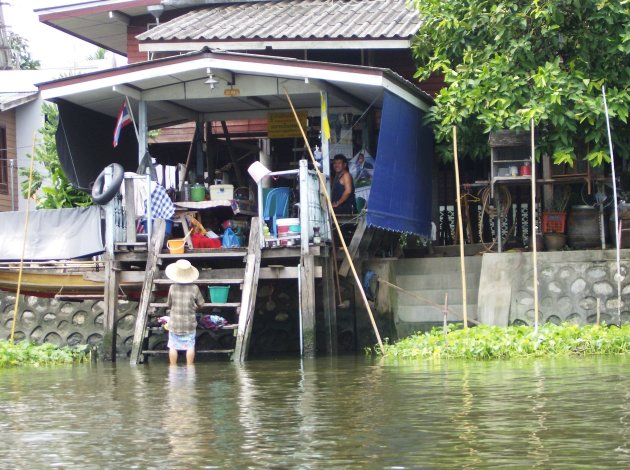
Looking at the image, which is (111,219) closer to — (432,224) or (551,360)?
(432,224)

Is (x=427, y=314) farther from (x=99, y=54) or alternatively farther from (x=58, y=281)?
(x=99, y=54)

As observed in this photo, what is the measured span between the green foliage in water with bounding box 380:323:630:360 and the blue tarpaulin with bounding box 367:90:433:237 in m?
2.27

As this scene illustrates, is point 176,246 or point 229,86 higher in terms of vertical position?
point 229,86

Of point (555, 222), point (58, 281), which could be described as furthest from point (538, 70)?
point (58, 281)

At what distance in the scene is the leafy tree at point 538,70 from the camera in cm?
1631

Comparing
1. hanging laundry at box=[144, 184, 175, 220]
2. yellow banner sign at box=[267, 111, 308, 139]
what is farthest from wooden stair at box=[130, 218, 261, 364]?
yellow banner sign at box=[267, 111, 308, 139]

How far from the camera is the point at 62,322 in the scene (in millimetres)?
18703

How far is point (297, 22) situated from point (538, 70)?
448 cm

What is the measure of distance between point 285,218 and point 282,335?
7.05 feet

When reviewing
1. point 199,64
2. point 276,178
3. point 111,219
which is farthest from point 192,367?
point 276,178

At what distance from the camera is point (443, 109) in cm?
1738

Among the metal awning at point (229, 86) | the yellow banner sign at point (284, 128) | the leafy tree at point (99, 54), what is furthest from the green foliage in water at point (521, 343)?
the leafy tree at point (99, 54)

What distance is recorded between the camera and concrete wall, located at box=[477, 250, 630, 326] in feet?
53.1

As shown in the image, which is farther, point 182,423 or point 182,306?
point 182,306
